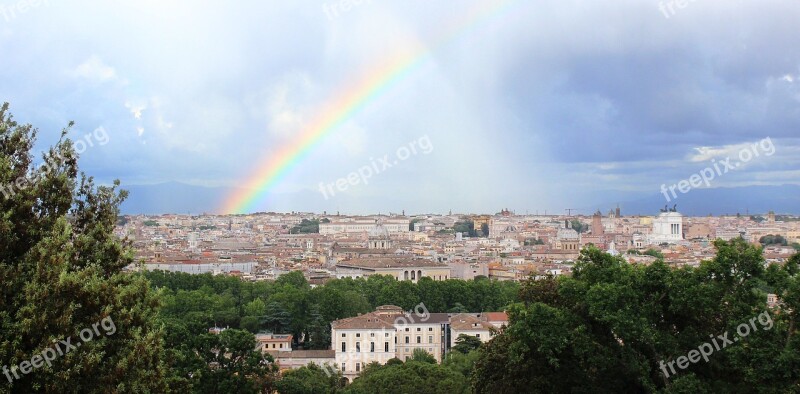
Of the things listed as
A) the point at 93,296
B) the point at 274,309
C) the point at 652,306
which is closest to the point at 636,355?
the point at 652,306

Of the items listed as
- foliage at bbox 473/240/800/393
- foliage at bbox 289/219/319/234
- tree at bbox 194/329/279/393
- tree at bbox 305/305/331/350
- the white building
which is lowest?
tree at bbox 305/305/331/350

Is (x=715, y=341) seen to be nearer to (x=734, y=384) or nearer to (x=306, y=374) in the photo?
(x=734, y=384)

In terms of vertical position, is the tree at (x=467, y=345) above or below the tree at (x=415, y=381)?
below

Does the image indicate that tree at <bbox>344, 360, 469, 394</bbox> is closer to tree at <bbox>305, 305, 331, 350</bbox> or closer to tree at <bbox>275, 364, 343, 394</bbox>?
tree at <bbox>275, 364, 343, 394</bbox>

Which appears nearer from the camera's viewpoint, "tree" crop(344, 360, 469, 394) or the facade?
"tree" crop(344, 360, 469, 394)

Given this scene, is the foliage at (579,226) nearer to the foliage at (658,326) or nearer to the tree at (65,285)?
the foliage at (658,326)

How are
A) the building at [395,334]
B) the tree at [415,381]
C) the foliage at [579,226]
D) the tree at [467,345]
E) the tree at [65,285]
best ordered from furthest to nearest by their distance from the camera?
the foliage at [579,226], the building at [395,334], the tree at [467,345], the tree at [415,381], the tree at [65,285]

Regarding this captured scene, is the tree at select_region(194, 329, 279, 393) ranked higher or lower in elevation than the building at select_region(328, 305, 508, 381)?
higher

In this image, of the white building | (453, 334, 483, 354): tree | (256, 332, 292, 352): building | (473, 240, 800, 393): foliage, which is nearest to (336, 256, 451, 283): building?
(256, 332, 292, 352): building

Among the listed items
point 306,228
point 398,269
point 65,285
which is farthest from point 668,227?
point 65,285

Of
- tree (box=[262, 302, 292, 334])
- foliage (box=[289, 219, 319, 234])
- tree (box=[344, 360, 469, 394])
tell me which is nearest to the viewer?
tree (box=[344, 360, 469, 394])

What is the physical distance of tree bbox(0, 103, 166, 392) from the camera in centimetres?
757

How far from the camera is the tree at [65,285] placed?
7574mm

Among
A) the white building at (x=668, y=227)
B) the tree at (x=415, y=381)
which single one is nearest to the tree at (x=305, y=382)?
the tree at (x=415, y=381)
